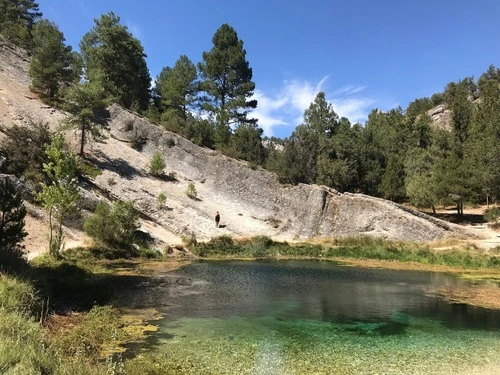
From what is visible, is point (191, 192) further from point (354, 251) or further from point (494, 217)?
point (494, 217)

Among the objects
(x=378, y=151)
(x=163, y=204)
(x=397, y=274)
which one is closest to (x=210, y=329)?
(x=397, y=274)

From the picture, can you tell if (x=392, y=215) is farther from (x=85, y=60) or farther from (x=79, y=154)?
(x=85, y=60)

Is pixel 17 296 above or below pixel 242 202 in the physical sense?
below

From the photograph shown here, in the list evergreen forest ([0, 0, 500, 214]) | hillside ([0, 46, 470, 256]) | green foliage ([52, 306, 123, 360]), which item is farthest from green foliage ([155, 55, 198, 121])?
green foliage ([52, 306, 123, 360])

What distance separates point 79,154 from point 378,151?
50.1 meters

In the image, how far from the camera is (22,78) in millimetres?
64062

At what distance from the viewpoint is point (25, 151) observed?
39.3m

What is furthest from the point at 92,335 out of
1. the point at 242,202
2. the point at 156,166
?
the point at 242,202

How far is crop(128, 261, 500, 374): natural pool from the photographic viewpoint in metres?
14.0

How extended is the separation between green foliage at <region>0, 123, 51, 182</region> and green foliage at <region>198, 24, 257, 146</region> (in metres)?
35.2

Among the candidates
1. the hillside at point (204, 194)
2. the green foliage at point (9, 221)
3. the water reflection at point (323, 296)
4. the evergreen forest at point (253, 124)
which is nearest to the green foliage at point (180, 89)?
the evergreen forest at point (253, 124)

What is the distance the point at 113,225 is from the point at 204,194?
2332 centimetres

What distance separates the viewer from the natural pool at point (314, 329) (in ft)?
46.1

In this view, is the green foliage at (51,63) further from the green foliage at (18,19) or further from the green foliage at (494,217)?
the green foliage at (494,217)
